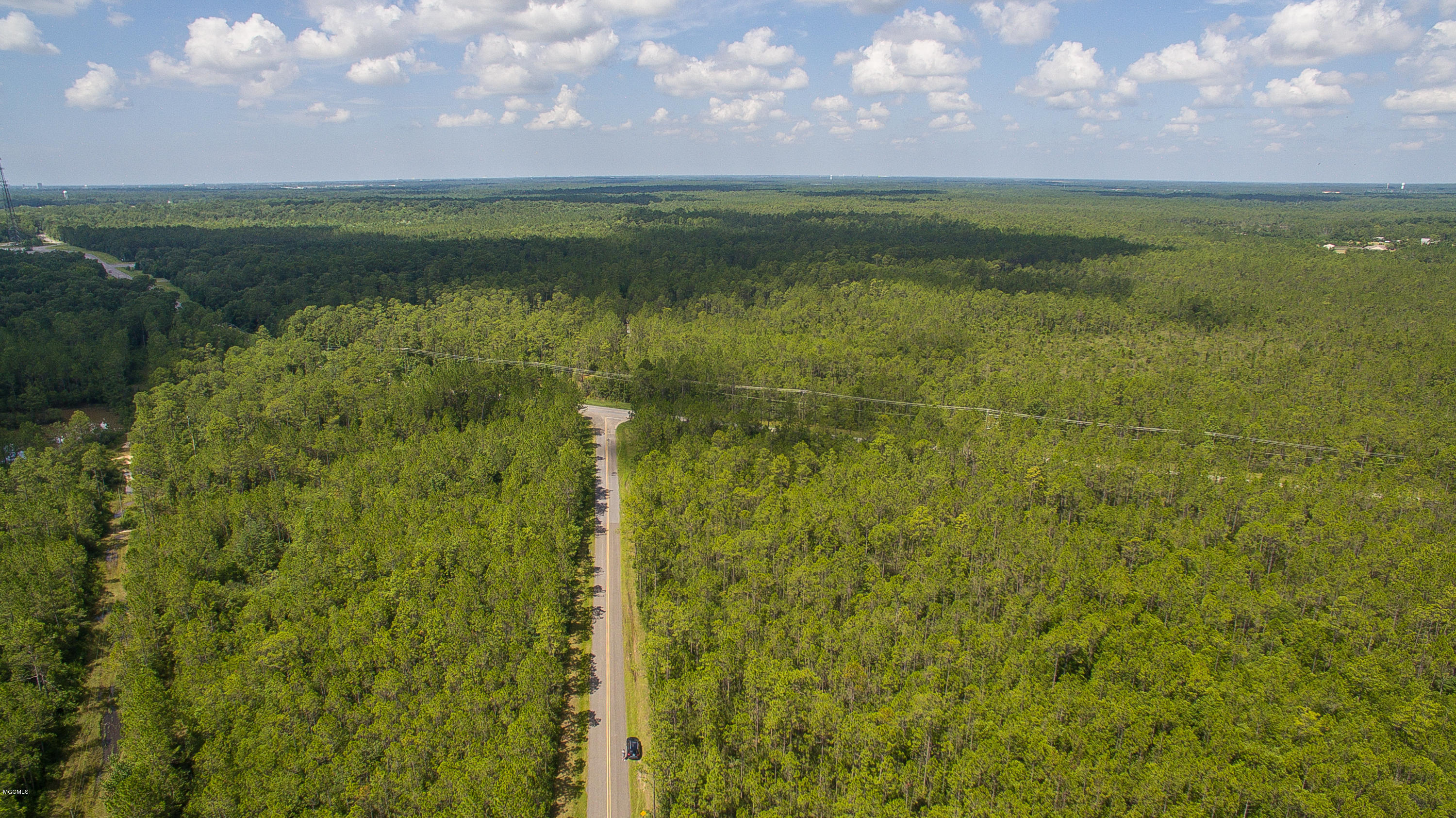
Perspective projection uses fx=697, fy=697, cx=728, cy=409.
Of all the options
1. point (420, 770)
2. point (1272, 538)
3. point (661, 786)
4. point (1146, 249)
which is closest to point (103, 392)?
point (420, 770)

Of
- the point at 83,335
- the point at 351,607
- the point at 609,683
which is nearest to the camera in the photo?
the point at 351,607

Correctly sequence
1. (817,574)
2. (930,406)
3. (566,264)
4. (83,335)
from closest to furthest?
(817,574) → (930,406) → (83,335) → (566,264)

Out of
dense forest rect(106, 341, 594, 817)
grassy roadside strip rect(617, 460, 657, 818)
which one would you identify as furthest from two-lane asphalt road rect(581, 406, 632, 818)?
dense forest rect(106, 341, 594, 817)

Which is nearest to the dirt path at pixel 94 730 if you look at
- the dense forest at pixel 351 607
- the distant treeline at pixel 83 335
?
the dense forest at pixel 351 607

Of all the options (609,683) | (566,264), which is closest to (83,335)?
(566,264)

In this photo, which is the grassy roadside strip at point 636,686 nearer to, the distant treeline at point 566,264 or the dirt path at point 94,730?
the dirt path at point 94,730

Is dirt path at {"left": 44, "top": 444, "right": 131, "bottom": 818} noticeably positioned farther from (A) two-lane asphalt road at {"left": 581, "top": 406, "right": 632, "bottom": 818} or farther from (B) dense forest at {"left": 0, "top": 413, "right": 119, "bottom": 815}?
(A) two-lane asphalt road at {"left": 581, "top": 406, "right": 632, "bottom": 818}

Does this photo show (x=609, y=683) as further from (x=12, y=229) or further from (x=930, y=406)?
(x=12, y=229)
